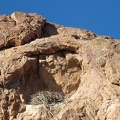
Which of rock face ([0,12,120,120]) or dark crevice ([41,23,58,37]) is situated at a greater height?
dark crevice ([41,23,58,37])

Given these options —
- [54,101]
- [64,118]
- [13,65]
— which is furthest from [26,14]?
[64,118]

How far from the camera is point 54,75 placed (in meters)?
13.7

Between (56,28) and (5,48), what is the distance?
301cm

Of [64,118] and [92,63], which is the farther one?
[92,63]

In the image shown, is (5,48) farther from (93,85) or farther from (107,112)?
(107,112)

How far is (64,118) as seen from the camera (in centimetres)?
1175

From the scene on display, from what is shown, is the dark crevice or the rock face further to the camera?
the dark crevice

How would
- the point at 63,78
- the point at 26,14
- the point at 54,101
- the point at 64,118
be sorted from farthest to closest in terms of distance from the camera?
the point at 26,14
the point at 63,78
the point at 54,101
the point at 64,118

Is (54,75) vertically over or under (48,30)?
under

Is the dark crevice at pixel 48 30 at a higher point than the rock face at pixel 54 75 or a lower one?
higher

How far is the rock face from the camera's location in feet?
39.5

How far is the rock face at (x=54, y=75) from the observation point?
39.5 feet

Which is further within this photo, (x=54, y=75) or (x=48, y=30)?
(x=48, y=30)

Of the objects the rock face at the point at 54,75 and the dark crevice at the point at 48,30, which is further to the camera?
the dark crevice at the point at 48,30
